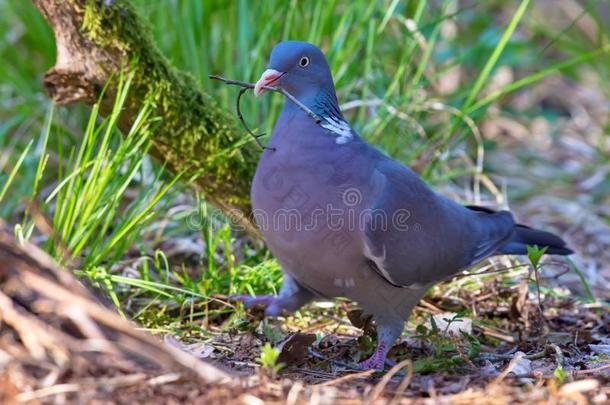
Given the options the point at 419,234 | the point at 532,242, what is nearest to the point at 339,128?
the point at 419,234

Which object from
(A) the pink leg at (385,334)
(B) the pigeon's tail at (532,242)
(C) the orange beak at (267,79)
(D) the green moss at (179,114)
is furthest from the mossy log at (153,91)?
(B) the pigeon's tail at (532,242)

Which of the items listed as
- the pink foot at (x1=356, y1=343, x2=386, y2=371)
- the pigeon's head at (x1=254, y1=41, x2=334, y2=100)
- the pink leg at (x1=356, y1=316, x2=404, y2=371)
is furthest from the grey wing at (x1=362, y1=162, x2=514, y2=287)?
the pigeon's head at (x1=254, y1=41, x2=334, y2=100)

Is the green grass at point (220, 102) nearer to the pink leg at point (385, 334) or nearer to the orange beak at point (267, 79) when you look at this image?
the orange beak at point (267, 79)

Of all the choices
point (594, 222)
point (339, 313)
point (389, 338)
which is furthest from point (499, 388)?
point (594, 222)

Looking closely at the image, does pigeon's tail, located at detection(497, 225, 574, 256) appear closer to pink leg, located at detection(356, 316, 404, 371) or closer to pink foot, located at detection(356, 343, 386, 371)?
pink leg, located at detection(356, 316, 404, 371)

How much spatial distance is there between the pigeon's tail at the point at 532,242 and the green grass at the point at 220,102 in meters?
0.68

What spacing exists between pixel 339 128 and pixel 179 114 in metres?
0.72

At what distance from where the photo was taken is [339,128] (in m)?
3.26

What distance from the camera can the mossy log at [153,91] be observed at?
3.29m

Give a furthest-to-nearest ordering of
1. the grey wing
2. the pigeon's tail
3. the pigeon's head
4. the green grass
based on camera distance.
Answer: the pigeon's tail < the green grass < the pigeon's head < the grey wing

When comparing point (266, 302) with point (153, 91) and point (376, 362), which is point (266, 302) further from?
point (153, 91)

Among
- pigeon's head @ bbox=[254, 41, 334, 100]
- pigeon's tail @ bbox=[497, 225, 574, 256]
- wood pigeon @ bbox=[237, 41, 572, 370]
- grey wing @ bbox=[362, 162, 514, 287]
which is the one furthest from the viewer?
pigeon's tail @ bbox=[497, 225, 574, 256]

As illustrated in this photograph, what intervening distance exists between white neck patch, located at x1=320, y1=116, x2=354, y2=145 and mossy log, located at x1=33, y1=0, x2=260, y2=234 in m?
0.49

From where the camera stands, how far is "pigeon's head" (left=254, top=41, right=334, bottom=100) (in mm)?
3277
